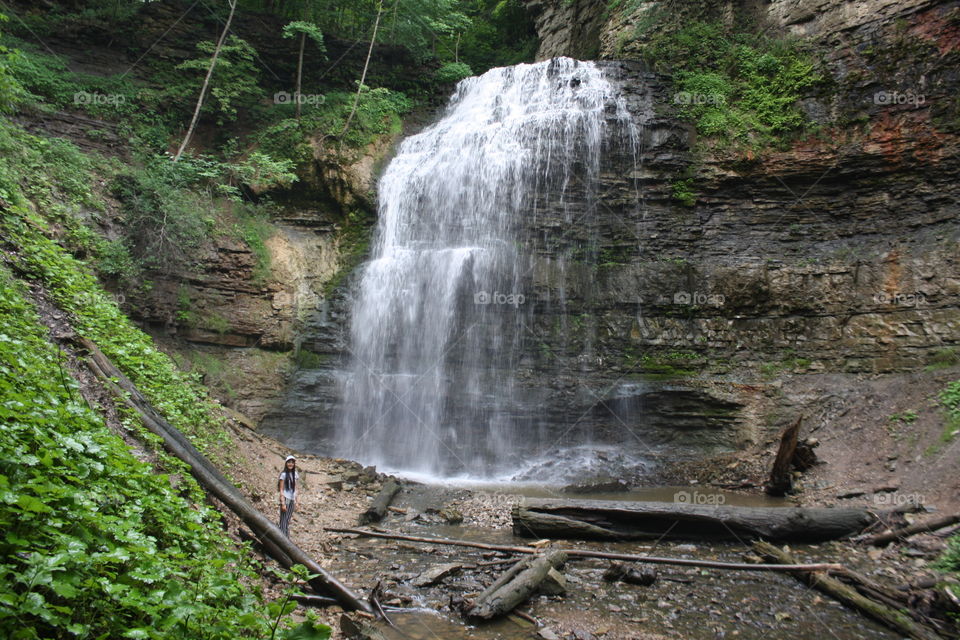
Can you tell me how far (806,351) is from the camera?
Result: 12.3 metres

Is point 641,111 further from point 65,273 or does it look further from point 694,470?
point 65,273

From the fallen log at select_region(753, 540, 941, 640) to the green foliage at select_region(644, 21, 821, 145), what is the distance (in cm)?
1151

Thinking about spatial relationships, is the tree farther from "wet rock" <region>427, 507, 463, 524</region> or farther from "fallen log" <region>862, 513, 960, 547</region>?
"fallen log" <region>862, 513, 960, 547</region>

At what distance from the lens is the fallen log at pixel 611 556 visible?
5.68 metres

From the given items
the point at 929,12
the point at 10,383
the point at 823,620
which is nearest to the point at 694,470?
the point at 823,620

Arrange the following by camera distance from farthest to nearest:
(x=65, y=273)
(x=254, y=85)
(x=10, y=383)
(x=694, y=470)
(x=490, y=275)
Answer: (x=254, y=85) < (x=490, y=275) < (x=694, y=470) < (x=65, y=273) < (x=10, y=383)

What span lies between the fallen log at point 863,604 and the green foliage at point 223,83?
17.1 meters

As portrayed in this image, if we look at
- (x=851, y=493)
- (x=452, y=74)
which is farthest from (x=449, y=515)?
(x=452, y=74)

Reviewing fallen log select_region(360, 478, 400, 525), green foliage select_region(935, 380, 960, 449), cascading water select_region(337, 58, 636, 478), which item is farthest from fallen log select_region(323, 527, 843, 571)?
cascading water select_region(337, 58, 636, 478)

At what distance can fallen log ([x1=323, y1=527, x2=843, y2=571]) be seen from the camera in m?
5.68

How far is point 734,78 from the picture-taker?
1545cm

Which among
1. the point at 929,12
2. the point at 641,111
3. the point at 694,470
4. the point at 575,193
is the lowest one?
the point at 694,470

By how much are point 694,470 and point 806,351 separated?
412 centimetres

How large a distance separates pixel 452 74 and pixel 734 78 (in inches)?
392
